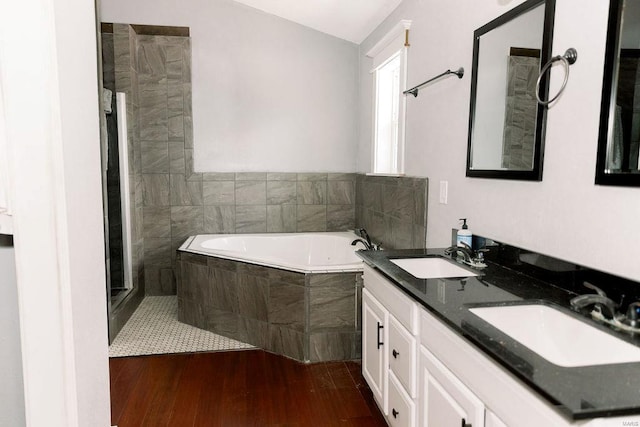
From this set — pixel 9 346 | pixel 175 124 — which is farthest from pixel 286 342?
pixel 175 124

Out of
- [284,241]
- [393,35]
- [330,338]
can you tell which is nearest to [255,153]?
[284,241]

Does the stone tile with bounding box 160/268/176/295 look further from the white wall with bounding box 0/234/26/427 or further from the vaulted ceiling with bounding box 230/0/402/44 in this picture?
the white wall with bounding box 0/234/26/427

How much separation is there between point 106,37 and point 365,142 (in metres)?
2.62

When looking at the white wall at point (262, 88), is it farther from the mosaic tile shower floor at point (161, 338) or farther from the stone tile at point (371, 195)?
the mosaic tile shower floor at point (161, 338)

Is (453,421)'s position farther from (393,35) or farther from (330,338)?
(393,35)

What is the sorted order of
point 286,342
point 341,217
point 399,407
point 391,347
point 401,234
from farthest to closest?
point 341,217
point 401,234
point 286,342
point 391,347
point 399,407

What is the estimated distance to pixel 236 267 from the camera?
3070mm

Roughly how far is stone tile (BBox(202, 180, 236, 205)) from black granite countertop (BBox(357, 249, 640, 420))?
103 inches

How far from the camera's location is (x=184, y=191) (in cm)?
414

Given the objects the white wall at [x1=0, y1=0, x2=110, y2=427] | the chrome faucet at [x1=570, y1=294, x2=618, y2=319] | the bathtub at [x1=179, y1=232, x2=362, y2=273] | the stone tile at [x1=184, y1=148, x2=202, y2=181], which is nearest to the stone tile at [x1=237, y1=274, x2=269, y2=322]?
the bathtub at [x1=179, y1=232, x2=362, y2=273]

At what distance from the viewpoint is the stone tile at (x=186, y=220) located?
163 inches

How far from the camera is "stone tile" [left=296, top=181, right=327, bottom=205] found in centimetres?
429

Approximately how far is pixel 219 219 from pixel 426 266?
8.74 feet

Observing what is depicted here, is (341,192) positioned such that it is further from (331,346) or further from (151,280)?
(151,280)
